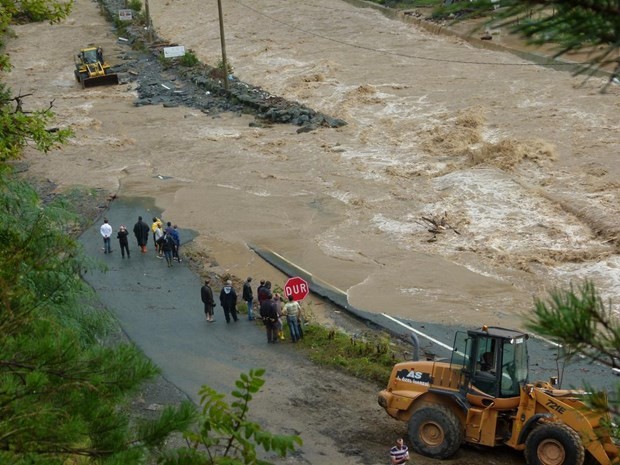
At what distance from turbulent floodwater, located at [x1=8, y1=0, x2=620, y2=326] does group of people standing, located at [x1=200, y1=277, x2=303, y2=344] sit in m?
2.72

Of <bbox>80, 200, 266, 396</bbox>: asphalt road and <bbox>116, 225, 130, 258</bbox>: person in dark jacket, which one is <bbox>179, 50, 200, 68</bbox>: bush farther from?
<bbox>116, 225, 130, 258</bbox>: person in dark jacket

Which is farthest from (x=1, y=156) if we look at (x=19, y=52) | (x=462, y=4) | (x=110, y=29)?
(x=110, y=29)

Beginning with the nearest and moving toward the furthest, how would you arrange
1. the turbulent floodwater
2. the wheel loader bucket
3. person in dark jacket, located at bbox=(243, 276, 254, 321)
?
person in dark jacket, located at bbox=(243, 276, 254, 321) → the turbulent floodwater → the wheel loader bucket

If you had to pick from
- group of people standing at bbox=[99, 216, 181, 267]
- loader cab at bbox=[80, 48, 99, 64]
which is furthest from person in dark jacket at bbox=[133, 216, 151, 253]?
loader cab at bbox=[80, 48, 99, 64]

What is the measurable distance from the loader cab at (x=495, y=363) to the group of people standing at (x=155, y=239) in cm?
1289

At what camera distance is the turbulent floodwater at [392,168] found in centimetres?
2567

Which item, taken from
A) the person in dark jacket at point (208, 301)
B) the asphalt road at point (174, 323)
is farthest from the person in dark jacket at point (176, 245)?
the person in dark jacket at point (208, 301)

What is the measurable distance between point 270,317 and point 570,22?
17162mm

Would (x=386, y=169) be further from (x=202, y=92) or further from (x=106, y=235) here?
(x=202, y=92)

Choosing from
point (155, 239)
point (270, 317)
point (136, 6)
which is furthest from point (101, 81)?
point (270, 317)

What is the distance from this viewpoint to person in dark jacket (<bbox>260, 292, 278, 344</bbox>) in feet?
67.3

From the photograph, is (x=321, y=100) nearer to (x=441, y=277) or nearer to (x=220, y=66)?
(x=220, y=66)

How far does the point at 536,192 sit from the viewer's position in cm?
3139

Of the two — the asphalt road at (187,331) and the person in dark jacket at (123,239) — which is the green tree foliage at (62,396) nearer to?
the asphalt road at (187,331)
